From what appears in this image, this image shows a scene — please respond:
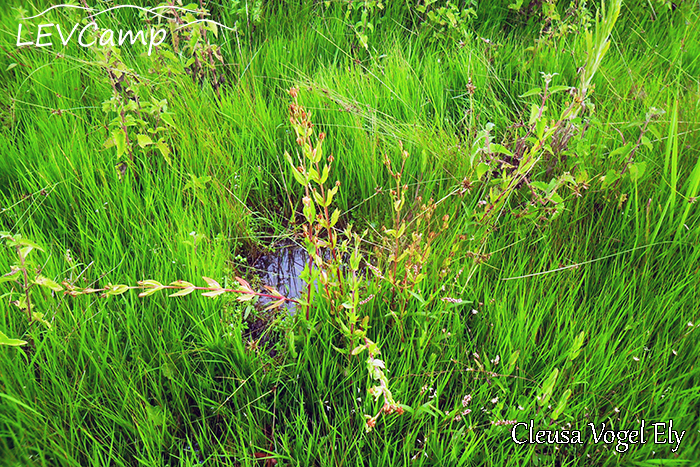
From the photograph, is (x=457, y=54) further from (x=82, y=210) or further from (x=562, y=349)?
(x=82, y=210)

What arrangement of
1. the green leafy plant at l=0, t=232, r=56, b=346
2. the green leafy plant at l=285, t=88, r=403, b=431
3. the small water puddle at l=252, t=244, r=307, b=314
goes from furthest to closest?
the small water puddle at l=252, t=244, r=307, b=314, the green leafy plant at l=0, t=232, r=56, b=346, the green leafy plant at l=285, t=88, r=403, b=431

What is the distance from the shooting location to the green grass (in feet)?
4.42

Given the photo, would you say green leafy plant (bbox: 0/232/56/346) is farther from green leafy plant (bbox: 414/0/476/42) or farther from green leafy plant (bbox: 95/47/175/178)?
green leafy plant (bbox: 414/0/476/42)

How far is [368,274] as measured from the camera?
172 cm

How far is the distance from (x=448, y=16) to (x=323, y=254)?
158 cm

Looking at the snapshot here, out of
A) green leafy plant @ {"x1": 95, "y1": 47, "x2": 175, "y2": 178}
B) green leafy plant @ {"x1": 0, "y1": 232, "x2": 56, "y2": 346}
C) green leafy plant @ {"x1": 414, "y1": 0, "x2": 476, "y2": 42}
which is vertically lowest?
green leafy plant @ {"x1": 0, "y1": 232, "x2": 56, "y2": 346}

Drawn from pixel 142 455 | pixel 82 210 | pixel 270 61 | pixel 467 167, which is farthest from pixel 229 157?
pixel 142 455

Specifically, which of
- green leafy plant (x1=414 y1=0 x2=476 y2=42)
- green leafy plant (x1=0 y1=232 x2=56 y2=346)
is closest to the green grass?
green leafy plant (x1=0 y1=232 x2=56 y2=346)

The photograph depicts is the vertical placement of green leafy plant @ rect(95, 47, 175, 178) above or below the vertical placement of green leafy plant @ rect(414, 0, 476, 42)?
below

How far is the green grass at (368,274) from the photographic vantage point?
135 cm

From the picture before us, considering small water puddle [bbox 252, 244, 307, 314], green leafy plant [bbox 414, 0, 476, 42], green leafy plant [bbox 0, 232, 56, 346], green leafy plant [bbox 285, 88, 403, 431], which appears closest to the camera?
green leafy plant [bbox 285, 88, 403, 431]

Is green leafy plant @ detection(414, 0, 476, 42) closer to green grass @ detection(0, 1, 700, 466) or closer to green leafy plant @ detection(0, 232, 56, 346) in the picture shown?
green grass @ detection(0, 1, 700, 466)

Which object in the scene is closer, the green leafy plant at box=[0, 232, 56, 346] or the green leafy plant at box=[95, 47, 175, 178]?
the green leafy plant at box=[0, 232, 56, 346]

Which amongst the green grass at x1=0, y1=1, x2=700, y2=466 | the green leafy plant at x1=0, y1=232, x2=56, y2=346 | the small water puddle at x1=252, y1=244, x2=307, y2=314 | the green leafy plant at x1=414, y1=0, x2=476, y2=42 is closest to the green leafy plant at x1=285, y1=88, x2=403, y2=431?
the green grass at x1=0, y1=1, x2=700, y2=466
